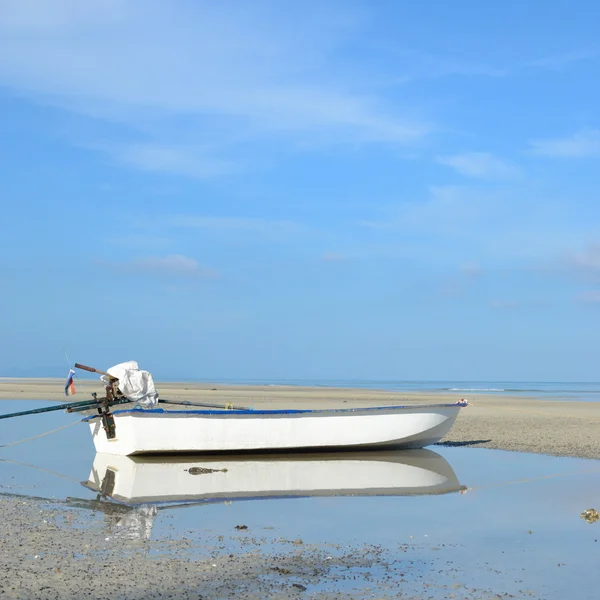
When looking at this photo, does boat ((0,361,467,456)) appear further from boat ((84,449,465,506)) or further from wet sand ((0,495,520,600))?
wet sand ((0,495,520,600))

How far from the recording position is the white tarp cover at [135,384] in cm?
1803

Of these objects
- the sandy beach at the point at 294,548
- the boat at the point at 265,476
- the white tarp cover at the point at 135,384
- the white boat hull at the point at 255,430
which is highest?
the white tarp cover at the point at 135,384

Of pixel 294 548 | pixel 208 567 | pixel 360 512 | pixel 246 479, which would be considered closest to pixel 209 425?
pixel 246 479

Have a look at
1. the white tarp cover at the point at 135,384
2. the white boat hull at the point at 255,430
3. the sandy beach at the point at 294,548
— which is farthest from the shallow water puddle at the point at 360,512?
the white tarp cover at the point at 135,384

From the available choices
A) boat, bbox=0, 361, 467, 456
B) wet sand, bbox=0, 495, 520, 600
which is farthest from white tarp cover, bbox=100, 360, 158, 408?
wet sand, bbox=0, 495, 520, 600

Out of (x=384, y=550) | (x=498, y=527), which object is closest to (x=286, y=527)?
(x=384, y=550)

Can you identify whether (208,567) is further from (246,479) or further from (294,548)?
(246,479)

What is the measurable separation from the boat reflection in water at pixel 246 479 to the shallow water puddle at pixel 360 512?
39 millimetres

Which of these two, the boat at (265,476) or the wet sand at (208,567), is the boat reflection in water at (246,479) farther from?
the wet sand at (208,567)

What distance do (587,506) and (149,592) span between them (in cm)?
786

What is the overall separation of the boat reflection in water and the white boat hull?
31cm

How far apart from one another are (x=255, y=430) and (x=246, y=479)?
9.98 feet

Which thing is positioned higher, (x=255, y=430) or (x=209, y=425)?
(x=209, y=425)

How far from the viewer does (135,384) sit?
1809 cm
